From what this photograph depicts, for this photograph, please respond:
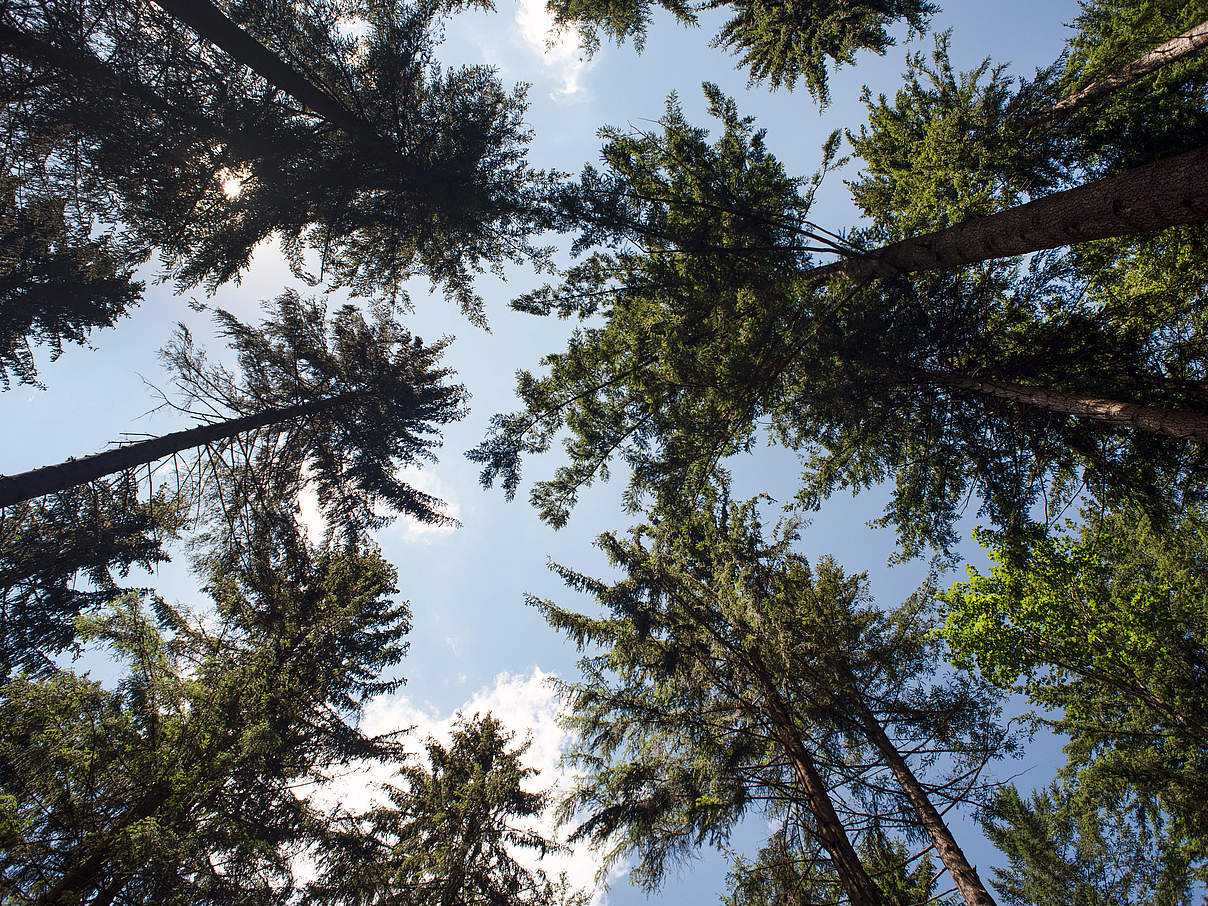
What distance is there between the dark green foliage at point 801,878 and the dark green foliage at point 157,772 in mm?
5881

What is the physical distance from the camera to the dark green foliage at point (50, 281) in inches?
244

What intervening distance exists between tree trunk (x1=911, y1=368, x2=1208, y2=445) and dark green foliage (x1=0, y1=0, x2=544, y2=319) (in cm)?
728

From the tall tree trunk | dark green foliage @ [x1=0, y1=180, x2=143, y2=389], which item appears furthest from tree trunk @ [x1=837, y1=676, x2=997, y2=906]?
dark green foliage @ [x1=0, y1=180, x2=143, y2=389]

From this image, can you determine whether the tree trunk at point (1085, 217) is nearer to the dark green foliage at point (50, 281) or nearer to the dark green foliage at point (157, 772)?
the dark green foliage at point (157, 772)

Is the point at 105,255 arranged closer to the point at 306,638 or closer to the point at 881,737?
the point at 306,638

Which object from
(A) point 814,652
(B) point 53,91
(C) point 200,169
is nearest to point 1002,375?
(A) point 814,652

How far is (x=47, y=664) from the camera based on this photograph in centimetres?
644

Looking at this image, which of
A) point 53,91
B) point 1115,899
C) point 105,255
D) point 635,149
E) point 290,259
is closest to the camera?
point 53,91

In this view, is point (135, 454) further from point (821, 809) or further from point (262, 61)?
point (821, 809)

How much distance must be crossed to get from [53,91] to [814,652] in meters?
13.2

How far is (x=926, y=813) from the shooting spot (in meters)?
6.34

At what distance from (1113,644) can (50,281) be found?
72.6 feet

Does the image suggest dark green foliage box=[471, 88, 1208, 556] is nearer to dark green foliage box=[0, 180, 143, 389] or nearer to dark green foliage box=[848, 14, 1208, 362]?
dark green foliage box=[848, 14, 1208, 362]

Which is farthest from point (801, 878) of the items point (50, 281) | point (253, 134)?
point (50, 281)
